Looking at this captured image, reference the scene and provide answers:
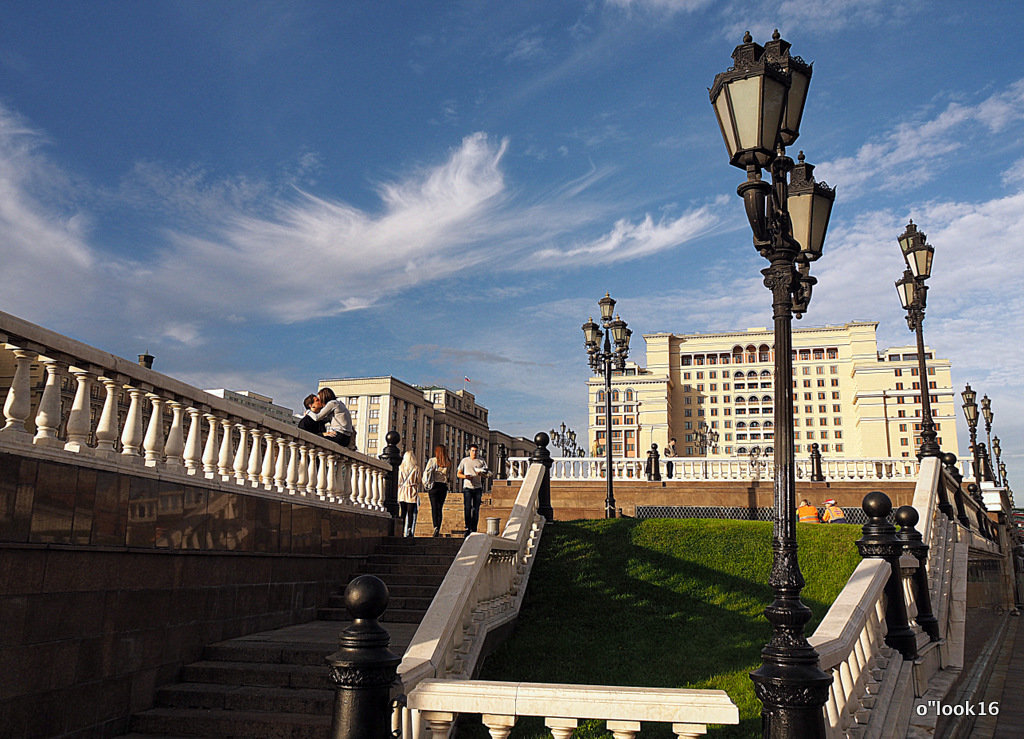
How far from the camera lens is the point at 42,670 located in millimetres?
5023

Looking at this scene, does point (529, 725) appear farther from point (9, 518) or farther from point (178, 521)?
point (9, 518)

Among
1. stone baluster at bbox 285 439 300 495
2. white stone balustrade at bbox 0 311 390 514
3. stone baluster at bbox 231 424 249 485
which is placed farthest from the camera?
stone baluster at bbox 285 439 300 495

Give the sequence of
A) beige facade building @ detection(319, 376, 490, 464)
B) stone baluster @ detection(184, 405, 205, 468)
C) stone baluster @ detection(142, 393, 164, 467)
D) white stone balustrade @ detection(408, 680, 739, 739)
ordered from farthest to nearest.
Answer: beige facade building @ detection(319, 376, 490, 464)
stone baluster @ detection(184, 405, 205, 468)
stone baluster @ detection(142, 393, 164, 467)
white stone balustrade @ detection(408, 680, 739, 739)

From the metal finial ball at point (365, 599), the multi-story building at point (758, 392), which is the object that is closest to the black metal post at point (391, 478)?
the metal finial ball at point (365, 599)

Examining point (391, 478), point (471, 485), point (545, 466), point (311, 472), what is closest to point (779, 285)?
point (311, 472)

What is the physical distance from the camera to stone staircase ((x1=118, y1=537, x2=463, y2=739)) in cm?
594

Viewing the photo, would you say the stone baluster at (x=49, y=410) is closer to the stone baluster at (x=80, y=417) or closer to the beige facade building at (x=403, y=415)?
the stone baluster at (x=80, y=417)

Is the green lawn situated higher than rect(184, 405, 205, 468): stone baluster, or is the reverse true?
rect(184, 405, 205, 468): stone baluster

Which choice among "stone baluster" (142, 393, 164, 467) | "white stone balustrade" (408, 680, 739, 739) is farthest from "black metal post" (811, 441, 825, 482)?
"white stone balustrade" (408, 680, 739, 739)

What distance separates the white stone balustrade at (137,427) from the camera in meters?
5.23

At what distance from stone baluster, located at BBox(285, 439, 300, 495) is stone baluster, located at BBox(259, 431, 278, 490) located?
319 mm

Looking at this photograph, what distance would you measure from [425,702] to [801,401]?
13887cm

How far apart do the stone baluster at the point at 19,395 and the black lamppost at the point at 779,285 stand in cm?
515

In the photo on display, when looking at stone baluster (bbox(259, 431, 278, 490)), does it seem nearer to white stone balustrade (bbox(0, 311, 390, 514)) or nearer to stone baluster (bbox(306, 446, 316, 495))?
white stone balustrade (bbox(0, 311, 390, 514))
